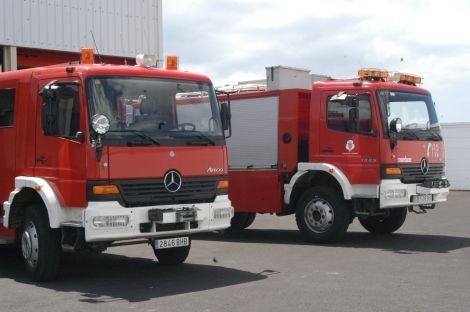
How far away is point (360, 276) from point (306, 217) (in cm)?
367

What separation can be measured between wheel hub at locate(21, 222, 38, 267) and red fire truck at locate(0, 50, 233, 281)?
2 cm

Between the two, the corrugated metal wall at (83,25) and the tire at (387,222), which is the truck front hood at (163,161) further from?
the corrugated metal wall at (83,25)

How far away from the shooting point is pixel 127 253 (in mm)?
11188

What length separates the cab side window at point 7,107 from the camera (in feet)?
29.9

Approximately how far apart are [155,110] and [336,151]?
14.8 feet

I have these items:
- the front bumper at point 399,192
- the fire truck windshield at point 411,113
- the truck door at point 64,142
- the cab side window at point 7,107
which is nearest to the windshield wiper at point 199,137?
the truck door at point 64,142

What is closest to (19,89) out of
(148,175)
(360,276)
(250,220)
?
(148,175)

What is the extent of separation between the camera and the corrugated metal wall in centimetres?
1599

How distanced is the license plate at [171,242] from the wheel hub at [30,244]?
150 cm

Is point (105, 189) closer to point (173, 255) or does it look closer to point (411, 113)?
point (173, 255)

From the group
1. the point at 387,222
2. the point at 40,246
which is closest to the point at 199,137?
the point at 40,246

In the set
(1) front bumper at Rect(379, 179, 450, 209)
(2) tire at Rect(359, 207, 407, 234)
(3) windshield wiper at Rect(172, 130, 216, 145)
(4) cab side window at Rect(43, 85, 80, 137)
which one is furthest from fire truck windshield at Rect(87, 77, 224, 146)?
(2) tire at Rect(359, 207, 407, 234)

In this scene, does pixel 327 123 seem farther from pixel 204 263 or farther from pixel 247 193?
pixel 204 263

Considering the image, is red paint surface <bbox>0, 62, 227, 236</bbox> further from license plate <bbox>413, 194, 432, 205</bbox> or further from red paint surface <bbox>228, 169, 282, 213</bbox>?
license plate <bbox>413, 194, 432, 205</bbox>
